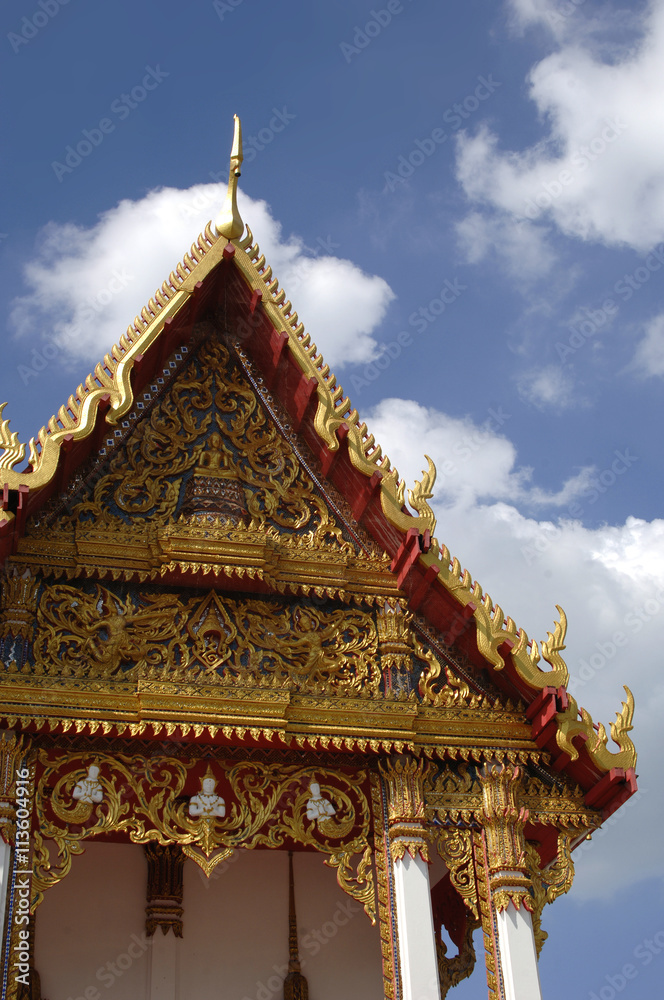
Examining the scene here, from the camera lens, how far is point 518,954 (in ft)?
31.1

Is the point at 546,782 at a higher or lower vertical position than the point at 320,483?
lower

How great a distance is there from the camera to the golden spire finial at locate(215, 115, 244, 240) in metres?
11.5

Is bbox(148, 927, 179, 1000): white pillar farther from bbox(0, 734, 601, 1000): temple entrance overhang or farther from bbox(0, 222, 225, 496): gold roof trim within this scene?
bbox(0, 222, 225, 496): gold roof trim

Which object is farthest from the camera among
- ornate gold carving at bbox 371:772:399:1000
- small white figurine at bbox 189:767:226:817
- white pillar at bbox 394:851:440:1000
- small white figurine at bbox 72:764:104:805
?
small white figurine at bbox 189:767:226:817

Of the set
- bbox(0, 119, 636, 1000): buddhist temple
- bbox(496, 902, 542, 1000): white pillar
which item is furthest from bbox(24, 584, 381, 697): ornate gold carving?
bbox(496, 902, 542, 1000): white pillar

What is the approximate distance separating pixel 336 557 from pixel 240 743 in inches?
72.2

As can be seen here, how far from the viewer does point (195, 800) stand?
9.60m

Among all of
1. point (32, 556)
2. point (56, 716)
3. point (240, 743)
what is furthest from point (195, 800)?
point (32, 556)

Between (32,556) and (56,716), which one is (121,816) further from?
(32,556)

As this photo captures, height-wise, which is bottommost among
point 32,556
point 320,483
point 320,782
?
point 320,782

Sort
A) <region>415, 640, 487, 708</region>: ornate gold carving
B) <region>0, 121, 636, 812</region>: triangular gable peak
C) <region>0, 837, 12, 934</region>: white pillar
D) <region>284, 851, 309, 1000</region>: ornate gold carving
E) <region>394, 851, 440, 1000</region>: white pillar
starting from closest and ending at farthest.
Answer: <region>0, 837, 12, 934</region>: white pillar < <region>394, 851, 440, 1000</region>: white pillar < <region>0, 121, 636, 812</region>: triangular gable peak < <region>415, 640, 487, 708</region>: ornate gold carving < <region>284, 851, 309, 1000</region>: ornate gold carving

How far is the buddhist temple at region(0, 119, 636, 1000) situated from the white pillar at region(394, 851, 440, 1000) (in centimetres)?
2

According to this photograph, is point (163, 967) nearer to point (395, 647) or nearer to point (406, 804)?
point (406, 804)

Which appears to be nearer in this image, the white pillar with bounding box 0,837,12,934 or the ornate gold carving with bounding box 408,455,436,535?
the white pillar with bounding box 0,837,12,934
